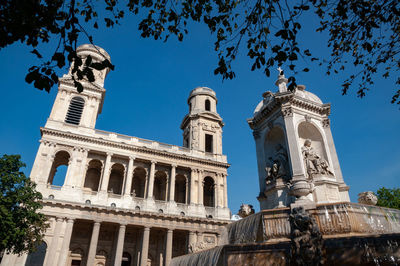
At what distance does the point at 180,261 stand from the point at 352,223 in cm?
602

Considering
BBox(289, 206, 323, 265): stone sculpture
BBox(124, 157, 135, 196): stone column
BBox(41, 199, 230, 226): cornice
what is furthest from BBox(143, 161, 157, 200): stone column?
BBox(289, 206, 323, 265): stone sculpture

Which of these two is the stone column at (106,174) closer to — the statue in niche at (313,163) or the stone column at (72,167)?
the stone column at (72,167)

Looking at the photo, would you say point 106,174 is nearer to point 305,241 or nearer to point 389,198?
point 305,241

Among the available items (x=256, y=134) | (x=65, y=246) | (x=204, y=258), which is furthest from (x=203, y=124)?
(x=204, y=258)

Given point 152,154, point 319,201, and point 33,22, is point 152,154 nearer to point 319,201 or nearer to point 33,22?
point 319,201

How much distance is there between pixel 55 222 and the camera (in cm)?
2061

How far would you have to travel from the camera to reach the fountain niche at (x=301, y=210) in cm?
506

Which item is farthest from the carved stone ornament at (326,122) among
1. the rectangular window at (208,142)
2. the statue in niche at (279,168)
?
the rectangular window at (208,142)

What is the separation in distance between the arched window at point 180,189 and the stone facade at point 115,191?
11 cm

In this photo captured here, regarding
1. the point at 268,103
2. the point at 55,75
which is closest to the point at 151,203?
the point at 268,103

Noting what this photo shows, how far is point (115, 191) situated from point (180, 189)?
273 inches

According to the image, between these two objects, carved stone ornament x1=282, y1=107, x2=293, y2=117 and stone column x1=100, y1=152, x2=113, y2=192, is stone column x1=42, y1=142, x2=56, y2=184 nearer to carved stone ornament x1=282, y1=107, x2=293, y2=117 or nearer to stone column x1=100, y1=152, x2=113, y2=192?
stone column x1=100, y1=152, x2=113, y2=192

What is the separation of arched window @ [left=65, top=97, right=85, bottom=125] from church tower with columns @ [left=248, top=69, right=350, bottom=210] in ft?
66.9

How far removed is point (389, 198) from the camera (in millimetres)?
27984
